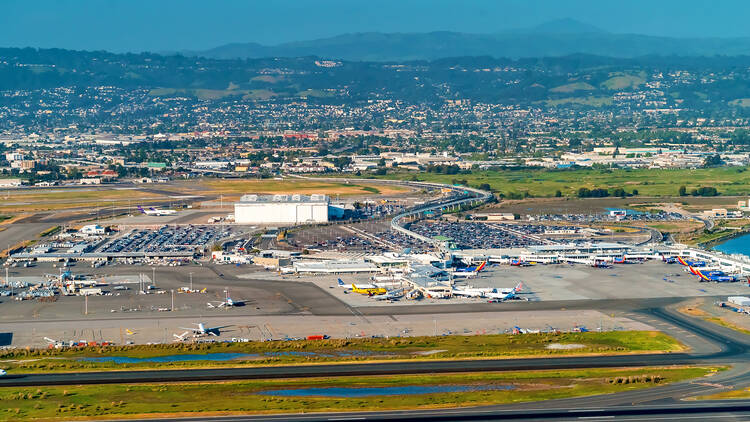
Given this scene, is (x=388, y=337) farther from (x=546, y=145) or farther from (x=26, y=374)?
(x=546, y=145)

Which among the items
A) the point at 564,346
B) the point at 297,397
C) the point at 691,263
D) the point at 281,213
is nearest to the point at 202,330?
the point at 297,397

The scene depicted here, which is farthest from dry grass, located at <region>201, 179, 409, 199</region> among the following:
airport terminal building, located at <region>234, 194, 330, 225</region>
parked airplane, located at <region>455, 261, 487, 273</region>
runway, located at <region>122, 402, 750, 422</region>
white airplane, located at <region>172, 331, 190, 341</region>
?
runway, located at <region>122, 402, 750, 422</region>

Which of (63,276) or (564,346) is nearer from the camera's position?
(564,346)

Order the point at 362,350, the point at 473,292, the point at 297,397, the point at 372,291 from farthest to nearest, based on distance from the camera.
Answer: the point at 372,291
the point at 473,292
the point at 362,350
the point at 297,397

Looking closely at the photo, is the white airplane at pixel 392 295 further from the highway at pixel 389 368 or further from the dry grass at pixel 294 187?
the dry grass at pixel 294 187

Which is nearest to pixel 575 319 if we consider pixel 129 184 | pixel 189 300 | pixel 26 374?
pixel 189 300

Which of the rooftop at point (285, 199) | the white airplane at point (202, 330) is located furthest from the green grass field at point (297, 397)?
the rooftop at point (285, 199)

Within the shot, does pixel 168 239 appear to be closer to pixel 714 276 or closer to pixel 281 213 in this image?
pixel 281 213

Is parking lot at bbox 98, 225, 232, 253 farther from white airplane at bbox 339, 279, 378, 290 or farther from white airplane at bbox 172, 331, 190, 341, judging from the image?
white airplane at bbox 172, 331, 190, 341
